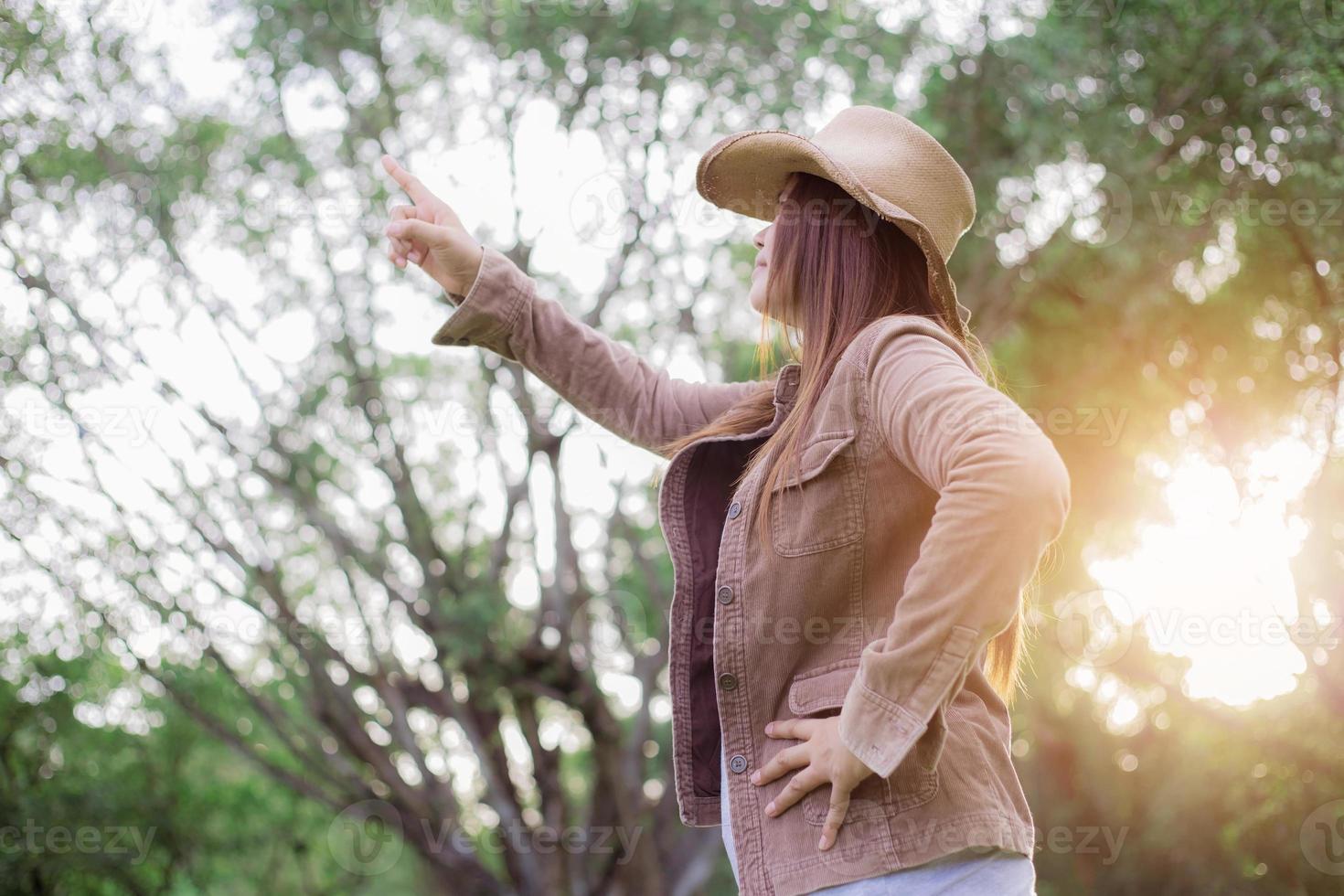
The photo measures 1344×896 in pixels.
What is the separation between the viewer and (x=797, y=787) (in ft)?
5.35

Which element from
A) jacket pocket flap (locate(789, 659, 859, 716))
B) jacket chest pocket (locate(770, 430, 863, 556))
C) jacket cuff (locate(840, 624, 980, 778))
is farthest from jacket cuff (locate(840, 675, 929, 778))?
jacket chest pocket (locate(770, 430, 863, 556))

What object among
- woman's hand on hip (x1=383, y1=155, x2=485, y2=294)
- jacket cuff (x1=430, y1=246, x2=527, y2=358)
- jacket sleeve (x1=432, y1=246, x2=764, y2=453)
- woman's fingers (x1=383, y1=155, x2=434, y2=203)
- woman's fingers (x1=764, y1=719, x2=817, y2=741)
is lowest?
woman's fingers (x1=764, y1=719, x2=817, y2=741)

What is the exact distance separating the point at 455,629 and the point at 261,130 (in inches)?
151

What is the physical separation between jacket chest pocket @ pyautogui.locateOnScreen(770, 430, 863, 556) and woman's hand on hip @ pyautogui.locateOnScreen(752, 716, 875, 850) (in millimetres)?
258

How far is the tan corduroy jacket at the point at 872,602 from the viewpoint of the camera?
147 centimetres

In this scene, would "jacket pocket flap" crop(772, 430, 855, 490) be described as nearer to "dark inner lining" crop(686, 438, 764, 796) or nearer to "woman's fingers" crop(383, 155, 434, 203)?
"dark inner lining" crop(686, 438, 764, 796)

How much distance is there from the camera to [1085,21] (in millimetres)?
7738

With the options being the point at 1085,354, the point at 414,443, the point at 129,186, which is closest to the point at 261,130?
the point at 129,186

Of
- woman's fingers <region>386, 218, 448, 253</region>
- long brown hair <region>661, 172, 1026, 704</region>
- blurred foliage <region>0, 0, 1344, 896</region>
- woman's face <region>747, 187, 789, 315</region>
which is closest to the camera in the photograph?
long brown hair <region>661, 172, 1026, 704</region>

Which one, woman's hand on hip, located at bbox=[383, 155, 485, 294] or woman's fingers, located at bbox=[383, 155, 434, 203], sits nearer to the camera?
woman's hand on hip, located at bbox=[383, 155, 485, 294]

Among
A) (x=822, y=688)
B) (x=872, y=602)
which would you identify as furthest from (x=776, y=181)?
(x=822, y=688)

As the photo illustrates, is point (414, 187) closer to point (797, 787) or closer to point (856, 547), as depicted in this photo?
point (856, 547)

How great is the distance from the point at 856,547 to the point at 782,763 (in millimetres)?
332

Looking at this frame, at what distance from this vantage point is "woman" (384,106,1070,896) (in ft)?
4.87
